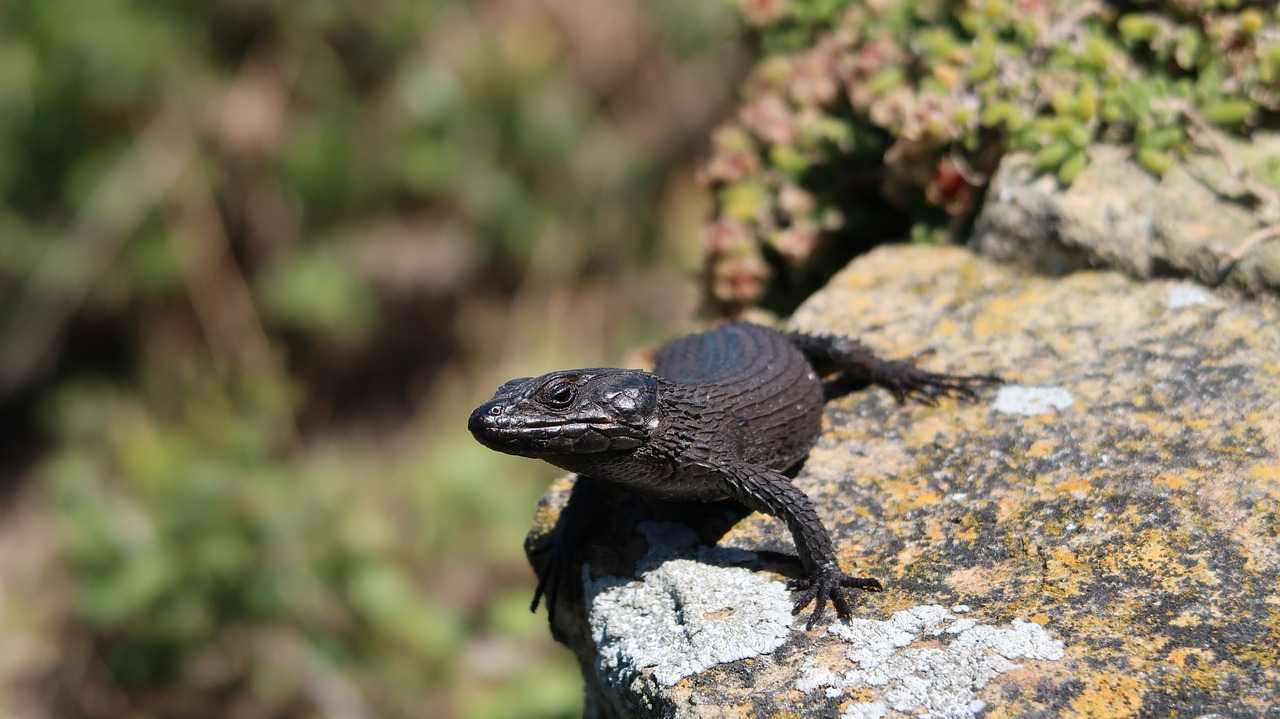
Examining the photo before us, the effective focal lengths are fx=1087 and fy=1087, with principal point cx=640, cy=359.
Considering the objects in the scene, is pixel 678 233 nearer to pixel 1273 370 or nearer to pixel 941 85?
pixel 941 85

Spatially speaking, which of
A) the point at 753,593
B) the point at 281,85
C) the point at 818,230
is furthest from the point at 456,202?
the point at 753,593

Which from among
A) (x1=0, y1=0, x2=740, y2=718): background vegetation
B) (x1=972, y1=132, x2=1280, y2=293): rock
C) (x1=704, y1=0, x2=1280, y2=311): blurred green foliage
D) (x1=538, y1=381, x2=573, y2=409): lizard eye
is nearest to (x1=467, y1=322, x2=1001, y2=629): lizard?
(x1=538, y1=381, x2=573, y2=409): lizard eye

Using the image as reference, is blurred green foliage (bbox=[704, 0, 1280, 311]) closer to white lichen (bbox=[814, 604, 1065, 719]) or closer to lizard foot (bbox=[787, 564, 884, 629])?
lizard foot (bbox=[787, 564, 884, 629])

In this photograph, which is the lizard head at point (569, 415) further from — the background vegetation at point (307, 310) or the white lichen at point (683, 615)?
A: the background vegetation at point (307, 310)

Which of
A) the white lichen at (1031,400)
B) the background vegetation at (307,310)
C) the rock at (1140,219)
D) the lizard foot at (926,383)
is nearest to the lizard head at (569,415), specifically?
the lizard foot at (926,383)

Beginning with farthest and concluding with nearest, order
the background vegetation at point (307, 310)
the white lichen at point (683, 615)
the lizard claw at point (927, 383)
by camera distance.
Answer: the background vegetation at point (307, 310)
the lizard claw at point (927, 383)
the white lichen at point (683, 615)

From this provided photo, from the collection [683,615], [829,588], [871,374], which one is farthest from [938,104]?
[683,615]

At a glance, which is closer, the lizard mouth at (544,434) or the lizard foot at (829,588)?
the lizard foot at (829,588)
